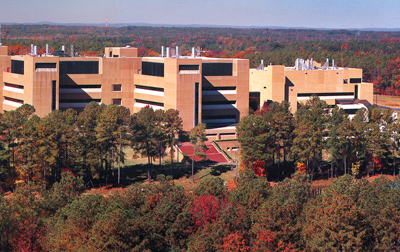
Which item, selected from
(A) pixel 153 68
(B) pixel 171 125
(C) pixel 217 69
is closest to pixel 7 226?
(B) pixel 171 125

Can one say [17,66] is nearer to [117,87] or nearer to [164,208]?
[117,87]

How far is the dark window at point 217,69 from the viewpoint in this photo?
361 feet

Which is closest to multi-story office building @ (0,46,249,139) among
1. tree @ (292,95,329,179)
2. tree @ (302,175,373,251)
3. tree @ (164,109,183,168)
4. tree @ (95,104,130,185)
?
tree @ (164,109,183,168)

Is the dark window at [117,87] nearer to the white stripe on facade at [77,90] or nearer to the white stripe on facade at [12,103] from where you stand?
the white stripe on facade at [77,90]

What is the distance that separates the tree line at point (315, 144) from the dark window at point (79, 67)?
115 ft

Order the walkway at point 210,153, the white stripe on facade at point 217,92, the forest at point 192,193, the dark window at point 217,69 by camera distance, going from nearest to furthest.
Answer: the forest at point 192,193 → the walkway at point 210,153 → the dark window at point 217,69 → the white stripe on facade at point 217,92

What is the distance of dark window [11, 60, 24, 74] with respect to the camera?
370 ft

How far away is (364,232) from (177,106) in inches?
2273

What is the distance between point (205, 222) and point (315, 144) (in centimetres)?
3509

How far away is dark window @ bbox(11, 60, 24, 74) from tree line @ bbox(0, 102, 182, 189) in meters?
23.4

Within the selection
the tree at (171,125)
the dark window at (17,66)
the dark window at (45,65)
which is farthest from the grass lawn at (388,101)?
the dark window at (17,66)

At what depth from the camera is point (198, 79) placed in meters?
105

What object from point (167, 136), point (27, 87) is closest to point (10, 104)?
point (27, 87)

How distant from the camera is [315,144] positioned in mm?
84875
